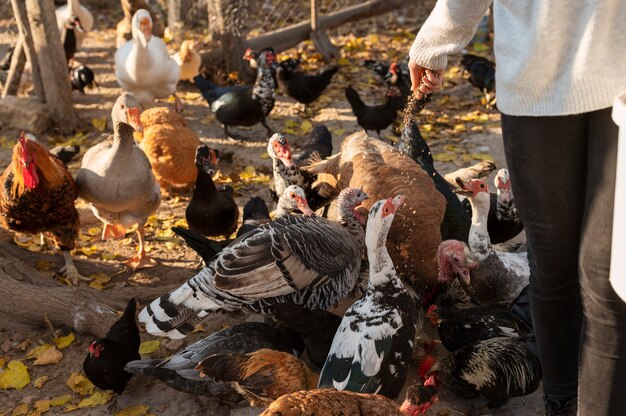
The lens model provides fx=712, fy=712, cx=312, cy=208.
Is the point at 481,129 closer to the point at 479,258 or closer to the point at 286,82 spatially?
the point at 286,82

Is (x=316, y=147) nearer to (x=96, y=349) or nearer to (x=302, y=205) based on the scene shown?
(x=302, y=205)

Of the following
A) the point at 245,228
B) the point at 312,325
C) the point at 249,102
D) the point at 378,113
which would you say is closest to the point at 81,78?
the point at 249,102

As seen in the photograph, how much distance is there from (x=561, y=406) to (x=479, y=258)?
169 cm

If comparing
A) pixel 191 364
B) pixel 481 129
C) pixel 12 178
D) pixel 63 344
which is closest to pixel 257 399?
pixel 191 364

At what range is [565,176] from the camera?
2.05 metres

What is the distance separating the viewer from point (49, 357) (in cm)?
391

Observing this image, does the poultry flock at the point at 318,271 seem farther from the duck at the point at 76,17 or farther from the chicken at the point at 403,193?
the duck at the point at 76,17

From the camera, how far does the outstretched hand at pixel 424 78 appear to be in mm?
2633

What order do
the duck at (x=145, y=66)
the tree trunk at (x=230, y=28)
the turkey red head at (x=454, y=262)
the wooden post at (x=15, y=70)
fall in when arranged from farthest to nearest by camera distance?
the tree trunk at (x=230, y=28) < the wooden post at (x=15, y=70) < the duck at (x=145, y=66) < the turkey red head at (x=454, y=262)

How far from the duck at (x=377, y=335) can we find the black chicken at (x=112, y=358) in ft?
3.44

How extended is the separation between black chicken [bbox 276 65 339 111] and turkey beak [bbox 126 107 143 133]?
9.23ft

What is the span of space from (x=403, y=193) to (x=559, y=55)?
2.45 m

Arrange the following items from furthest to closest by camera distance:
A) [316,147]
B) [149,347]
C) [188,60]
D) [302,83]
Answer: [188,60] < [302,83] < [316,147] < [149,347]

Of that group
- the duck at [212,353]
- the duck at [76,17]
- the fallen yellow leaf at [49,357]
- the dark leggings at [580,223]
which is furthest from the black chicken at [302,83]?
the dark leggings at [580,223]
